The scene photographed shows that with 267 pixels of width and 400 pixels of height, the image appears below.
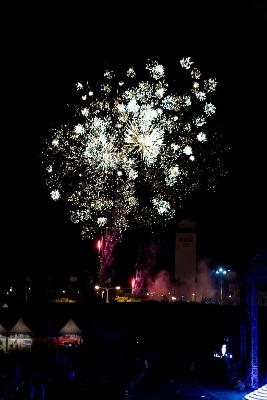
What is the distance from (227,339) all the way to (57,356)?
26.0ft

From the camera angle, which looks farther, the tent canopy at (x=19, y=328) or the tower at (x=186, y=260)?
the tower at (x=186, y=260)

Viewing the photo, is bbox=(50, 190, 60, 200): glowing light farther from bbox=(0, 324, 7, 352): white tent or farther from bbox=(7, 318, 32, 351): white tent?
bbox=(0, 324, 7, 352): white tent

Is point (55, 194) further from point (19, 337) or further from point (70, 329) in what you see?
point (19, 337)

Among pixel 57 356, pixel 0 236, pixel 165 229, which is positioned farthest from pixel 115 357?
pixel 165 229

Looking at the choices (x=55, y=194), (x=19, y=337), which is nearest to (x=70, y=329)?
(x=19, y=337)

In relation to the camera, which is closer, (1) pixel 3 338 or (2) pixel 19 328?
(1) pixel 3 338

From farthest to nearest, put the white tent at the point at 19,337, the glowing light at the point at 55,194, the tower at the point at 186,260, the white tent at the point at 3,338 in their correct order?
the tower at the point at 186,260 < the glowing light at the point at 55,194 < the white tent at the point at 19,337 < the white tent at the point at 3,338

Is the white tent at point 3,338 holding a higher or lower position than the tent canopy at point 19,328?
lower

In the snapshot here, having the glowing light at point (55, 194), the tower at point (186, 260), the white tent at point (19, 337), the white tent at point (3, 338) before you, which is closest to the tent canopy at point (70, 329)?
the white tent at point (19, 337)

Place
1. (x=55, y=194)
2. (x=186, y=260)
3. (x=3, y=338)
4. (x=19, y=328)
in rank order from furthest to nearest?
(x=186, y=260), (x=55, y=194), (x=19, y=328), (x=3, y=338)

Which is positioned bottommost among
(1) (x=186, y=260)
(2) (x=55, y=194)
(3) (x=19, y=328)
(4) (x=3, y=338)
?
(4) (x=3, y=338)

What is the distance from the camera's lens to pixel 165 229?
48.0 metres

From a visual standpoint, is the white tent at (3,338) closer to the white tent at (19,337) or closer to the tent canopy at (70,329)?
the white tent at (19,337)

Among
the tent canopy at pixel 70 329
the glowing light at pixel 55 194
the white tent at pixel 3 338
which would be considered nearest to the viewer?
the white tent at pixel 3 338
